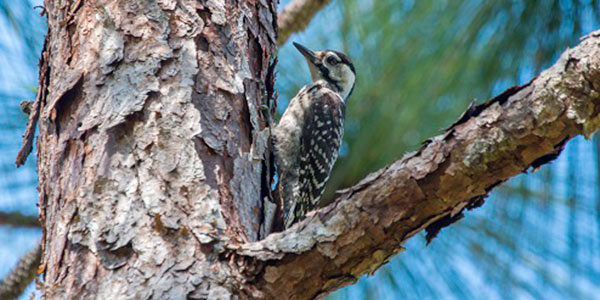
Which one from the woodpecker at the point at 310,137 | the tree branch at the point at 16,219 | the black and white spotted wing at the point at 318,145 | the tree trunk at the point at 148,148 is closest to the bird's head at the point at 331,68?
the woodpecker at the point at 310,137

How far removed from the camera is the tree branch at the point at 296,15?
2.79 m

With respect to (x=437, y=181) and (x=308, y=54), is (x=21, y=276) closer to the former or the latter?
(x=308, y=54)

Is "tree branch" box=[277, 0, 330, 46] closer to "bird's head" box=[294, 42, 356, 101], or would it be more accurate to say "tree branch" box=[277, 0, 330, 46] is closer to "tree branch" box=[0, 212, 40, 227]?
"bird's head" box=[294, 42, 356, 101]

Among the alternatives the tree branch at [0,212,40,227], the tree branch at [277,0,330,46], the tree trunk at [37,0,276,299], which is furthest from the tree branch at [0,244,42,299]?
the tree branch at [277,0,330,46]

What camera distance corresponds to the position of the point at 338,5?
8.84ft

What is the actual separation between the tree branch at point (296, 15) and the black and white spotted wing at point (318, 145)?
46 cm

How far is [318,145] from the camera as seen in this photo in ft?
10.3

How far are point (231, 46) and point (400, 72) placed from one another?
0.72 m

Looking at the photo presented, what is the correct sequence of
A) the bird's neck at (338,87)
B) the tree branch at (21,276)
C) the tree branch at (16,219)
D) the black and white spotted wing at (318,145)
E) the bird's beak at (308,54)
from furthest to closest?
the bird's neck at (338,87)
the bird's beak at (308,54)
the black and white spotted wing at (318,145)
the tree branch at (16,219)
the tree branch at (21,276)

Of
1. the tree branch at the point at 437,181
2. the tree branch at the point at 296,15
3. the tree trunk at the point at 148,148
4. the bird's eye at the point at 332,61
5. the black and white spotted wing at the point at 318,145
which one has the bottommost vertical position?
the tree branch at the point at 437,181

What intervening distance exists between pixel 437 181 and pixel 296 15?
5.41 ft

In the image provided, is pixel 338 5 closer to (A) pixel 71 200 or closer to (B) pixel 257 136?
(B) pixel 257 136

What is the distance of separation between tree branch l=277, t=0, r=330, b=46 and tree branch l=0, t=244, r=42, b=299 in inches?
53.0

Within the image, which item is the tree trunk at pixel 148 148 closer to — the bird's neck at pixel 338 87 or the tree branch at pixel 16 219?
the tree branch at pixel 16 219
